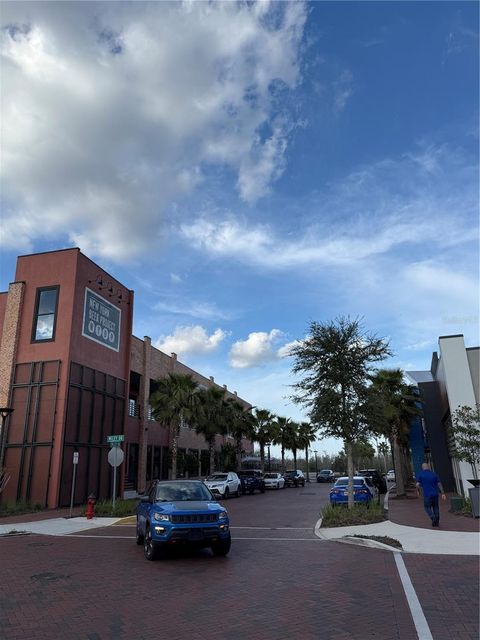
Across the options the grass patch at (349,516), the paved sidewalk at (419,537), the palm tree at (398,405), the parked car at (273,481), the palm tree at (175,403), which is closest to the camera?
the paved sidewalk at (419,537)

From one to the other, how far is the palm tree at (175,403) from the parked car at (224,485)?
2.48 m

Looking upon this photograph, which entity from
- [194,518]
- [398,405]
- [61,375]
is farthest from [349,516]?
[61,375]

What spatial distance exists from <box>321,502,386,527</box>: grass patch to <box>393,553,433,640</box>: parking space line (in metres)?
5.43

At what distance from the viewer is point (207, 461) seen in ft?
146

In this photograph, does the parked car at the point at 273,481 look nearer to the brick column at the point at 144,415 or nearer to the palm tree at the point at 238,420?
the palm tree at the point at 238,420

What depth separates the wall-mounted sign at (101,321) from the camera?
25.3m

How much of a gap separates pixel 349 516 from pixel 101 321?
56.0 ft

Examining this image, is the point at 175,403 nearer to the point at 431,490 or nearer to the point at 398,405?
the point at 398,405

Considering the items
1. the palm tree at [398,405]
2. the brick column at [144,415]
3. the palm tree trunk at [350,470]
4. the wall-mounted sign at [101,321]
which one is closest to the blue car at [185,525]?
the palm tree trunk at [350,470]

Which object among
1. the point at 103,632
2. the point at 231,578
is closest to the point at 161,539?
the point at 231,578

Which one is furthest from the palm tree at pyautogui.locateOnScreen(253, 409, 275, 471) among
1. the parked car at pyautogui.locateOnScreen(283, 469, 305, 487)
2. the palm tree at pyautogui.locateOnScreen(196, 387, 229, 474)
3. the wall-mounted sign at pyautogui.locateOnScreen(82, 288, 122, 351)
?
the wall-mounted sign at pyautogui.locateOnScreen(82, 288, 122, 351)

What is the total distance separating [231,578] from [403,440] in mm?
25527

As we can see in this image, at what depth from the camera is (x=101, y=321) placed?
26.7 meters

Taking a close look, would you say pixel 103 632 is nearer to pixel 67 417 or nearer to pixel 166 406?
pixel 67 417
